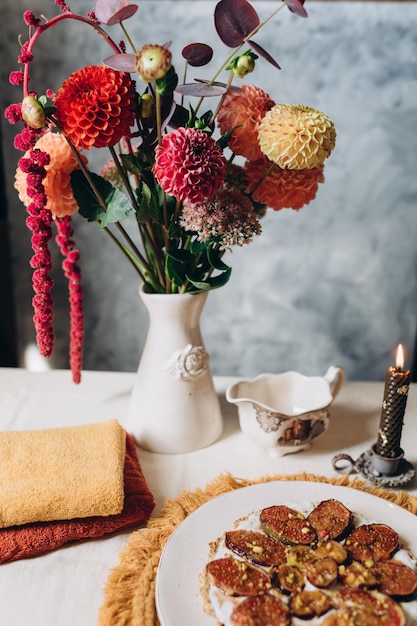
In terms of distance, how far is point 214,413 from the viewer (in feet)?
2.92

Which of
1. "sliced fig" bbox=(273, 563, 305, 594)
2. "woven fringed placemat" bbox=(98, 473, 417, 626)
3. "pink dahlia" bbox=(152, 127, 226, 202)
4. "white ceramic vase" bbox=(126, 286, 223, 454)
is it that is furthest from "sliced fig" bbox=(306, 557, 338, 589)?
"pink dahlia" bbox=(152, 127, 226, 202)

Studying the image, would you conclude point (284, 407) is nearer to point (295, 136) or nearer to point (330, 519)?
point (330, 519)

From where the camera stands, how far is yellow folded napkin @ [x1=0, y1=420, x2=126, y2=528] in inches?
26.5

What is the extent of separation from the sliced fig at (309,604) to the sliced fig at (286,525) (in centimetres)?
7

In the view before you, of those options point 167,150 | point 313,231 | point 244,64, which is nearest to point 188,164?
point 167,150

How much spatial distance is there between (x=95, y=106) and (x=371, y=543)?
55 centimetres

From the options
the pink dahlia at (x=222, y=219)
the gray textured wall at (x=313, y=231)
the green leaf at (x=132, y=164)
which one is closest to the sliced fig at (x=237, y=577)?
the pink dahlia at (x=222, y=219)

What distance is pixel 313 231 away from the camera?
179 centimetres

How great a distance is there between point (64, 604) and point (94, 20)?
647mm

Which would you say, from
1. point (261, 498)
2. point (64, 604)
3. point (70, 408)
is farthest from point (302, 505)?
point (70, 408)

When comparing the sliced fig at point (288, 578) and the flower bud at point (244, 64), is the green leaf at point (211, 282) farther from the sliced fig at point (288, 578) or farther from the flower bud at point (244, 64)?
the sliced fig at point (288, 578)

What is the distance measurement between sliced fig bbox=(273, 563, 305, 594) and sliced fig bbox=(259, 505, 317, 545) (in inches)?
1.6

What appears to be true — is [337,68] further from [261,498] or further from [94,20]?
[261,498]

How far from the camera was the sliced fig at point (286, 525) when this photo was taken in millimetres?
643
